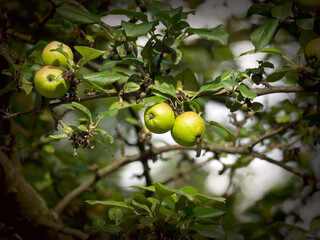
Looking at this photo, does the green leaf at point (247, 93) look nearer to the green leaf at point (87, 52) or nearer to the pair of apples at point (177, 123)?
the pair of apples at point (177, 123)

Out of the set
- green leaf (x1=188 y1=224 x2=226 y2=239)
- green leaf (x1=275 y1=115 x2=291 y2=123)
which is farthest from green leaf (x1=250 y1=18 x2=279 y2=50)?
green leaf (x1=275 y1=115 x2=291 y2=123)

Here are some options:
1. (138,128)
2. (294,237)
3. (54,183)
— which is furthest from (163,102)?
(54,183)

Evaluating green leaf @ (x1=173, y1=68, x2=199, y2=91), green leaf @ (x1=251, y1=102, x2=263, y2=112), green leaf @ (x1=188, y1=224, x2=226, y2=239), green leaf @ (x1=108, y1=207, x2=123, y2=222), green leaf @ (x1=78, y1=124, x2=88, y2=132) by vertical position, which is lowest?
green leaf @ (x1=188, y1=224, x2=226, y2=239)

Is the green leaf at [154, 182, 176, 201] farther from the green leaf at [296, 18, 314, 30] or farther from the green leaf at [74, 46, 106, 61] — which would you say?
the green leaf at [296, 18, 314, 30]

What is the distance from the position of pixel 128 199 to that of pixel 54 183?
1.41 m

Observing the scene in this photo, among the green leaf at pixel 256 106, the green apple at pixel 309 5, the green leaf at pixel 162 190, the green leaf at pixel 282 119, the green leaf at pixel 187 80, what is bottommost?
the green leaf at pixel 162 190

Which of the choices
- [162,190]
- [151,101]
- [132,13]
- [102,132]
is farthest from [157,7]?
[162,190]

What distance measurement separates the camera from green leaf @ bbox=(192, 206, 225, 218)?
3.08 feet

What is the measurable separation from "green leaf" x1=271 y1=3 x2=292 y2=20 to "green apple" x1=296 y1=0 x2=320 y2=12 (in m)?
0.03

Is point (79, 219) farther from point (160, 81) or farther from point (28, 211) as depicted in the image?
point (160, 81)

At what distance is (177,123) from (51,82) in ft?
1.32

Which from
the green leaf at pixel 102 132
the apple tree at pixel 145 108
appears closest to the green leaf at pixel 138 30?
the apple tree at pixel 145 108

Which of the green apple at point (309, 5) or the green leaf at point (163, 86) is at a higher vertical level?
the green apple at point (309, 5)

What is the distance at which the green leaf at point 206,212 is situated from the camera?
3.08ft
